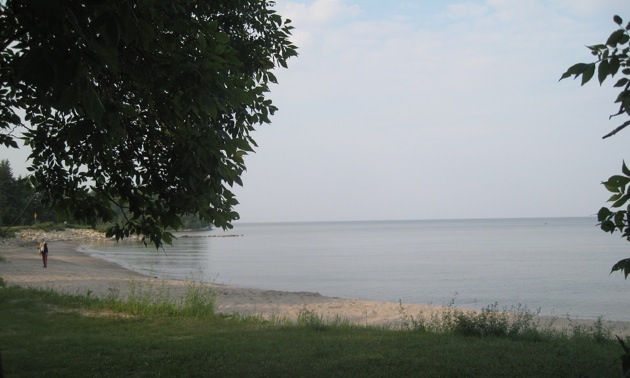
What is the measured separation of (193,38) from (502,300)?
2101 cm

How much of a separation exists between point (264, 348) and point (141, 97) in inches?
162

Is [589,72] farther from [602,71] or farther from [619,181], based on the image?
→ [619,181]

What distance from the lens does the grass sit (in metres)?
6.16

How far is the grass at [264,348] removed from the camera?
20.2ft

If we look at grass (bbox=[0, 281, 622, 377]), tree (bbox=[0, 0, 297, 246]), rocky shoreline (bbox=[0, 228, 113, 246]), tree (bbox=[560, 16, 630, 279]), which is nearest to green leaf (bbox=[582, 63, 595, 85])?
tree (bbox=[560, 16, 630, 279])

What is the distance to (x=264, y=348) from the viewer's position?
24.6 feet

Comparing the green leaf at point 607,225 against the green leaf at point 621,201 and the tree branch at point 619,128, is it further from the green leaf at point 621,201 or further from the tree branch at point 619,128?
the tree branch at point 619,128

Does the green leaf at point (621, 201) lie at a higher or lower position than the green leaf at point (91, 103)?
lower

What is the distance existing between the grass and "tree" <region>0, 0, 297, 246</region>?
184 centimetres

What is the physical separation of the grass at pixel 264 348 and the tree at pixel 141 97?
1844mm

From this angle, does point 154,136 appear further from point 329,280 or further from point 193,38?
point 329,280

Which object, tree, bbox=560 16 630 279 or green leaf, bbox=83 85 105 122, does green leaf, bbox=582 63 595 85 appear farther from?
green leaf, bbox=83 85 105 122

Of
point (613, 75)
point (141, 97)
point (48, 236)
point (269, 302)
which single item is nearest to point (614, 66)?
point (613, 75)

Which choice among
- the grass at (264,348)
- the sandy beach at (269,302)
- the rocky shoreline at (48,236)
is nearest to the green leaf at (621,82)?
the grass at (264,348)
